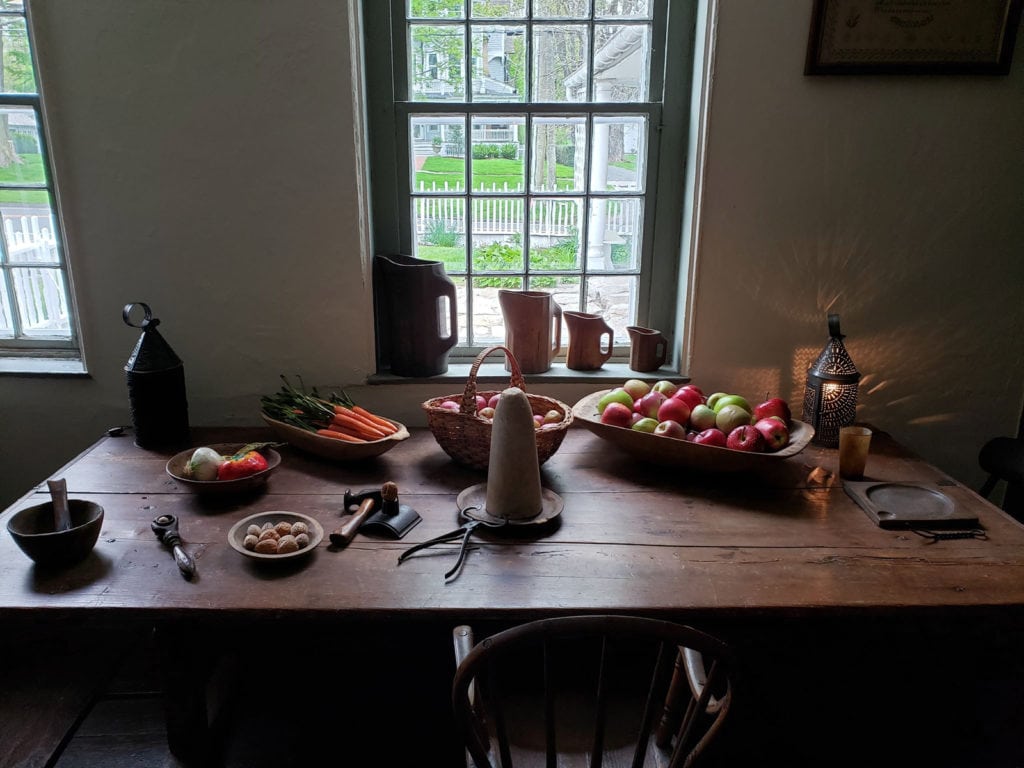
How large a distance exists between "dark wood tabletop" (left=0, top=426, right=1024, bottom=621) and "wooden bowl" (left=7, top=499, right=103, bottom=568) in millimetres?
29

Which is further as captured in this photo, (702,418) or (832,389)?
(832,389)

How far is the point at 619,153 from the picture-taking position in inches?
85.3

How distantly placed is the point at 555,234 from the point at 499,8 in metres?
0.68

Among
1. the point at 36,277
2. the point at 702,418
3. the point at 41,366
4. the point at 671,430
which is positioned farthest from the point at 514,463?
the point at 36,277

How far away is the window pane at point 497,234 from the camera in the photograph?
2205 millimetres

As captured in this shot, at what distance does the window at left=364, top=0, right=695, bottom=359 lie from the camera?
2.06 m

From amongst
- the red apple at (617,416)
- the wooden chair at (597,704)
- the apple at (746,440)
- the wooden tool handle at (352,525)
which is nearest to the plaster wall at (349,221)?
the red apple at (617,416)

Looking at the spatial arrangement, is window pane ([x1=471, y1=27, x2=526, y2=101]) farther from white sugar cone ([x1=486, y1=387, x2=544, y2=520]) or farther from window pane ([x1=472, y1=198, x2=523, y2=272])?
white sugar cone ([x1=486, y1=387, x2=544, y2=520])

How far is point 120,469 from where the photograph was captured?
1.74m

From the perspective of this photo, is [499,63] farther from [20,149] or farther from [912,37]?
[20,149]

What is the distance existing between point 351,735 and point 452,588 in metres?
0.89

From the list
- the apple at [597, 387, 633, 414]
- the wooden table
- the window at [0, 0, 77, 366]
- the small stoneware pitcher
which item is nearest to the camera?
the wooden table

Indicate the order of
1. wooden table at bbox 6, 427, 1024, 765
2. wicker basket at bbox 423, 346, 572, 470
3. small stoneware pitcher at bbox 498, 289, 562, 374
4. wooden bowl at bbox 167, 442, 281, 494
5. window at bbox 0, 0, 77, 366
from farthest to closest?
small stoneware pitcher at bbox 498, 289, 562, 374 < window at bbox 0, 0, 77, 366 < wicker basket at bbox 423, 346, 572, 470 < wooden bowl at bbox 167, 442, 281, 494 < wooden table at bbox 6, 427, 1024, 765

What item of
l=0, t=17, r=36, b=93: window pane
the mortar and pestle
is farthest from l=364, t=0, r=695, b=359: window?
the mortar and pestle
